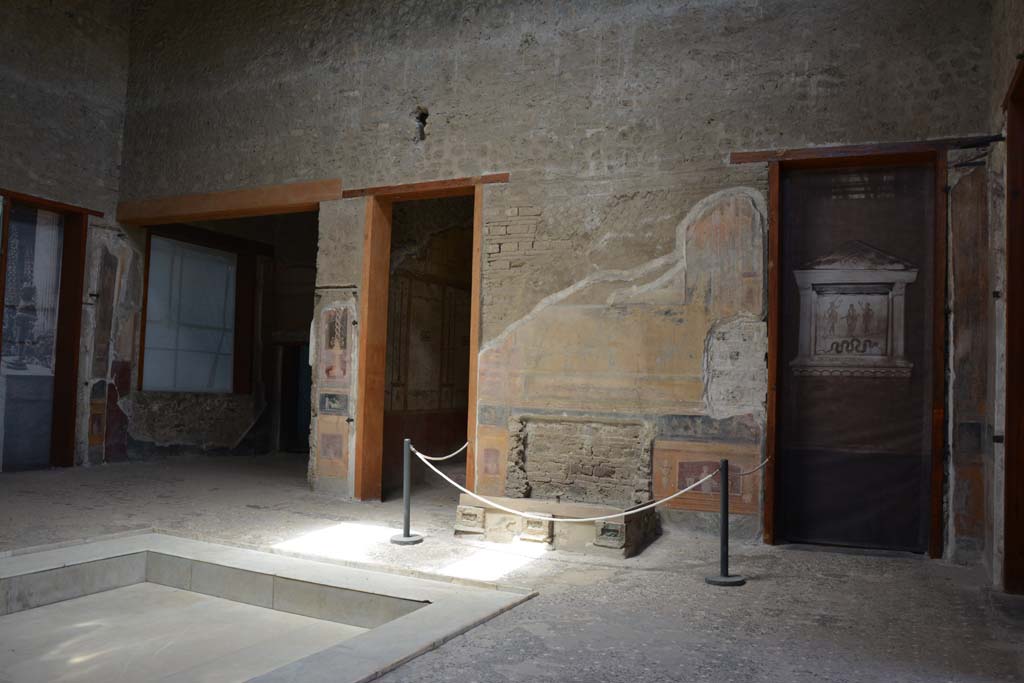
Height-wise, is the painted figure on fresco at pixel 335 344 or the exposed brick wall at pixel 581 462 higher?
the painted figure on fresco at pixel 335 344

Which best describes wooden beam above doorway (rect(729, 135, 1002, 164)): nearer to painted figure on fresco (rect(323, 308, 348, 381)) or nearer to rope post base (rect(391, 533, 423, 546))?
rope post base (rect(391, 533, 423, 546))

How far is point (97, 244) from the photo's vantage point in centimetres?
993

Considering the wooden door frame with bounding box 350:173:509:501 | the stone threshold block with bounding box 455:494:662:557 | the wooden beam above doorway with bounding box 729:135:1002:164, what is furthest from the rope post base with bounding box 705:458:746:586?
the wooden door frame with bounding box 350:173:509:501

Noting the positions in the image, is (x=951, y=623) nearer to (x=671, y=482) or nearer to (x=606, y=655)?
(x=606, y=655)

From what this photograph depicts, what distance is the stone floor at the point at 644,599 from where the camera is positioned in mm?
3652

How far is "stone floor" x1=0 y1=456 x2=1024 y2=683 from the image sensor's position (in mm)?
3652

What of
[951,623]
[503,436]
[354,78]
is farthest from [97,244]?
[951,623]

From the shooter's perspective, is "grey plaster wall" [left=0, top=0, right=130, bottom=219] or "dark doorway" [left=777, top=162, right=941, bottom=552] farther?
"grey plaster wall" [left=0, top=0, right=130, bottom=219]

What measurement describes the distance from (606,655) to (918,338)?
3986 millimetres

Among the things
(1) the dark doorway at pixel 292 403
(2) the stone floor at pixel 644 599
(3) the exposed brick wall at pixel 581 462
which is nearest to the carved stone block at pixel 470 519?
(2) the stone floor at pixel 644 599

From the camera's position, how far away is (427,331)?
33.7 feet

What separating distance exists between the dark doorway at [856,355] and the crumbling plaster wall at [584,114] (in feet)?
1.16

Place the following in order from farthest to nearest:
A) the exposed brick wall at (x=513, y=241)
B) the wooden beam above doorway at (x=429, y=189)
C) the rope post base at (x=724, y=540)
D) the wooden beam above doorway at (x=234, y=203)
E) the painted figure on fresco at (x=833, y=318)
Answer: the wooden beam above doorway at (x=234, y=203), the wooden beam above doorway at (x=429, y=189), the exposed brick wall at (x=513, y=241), the painted figure on fresco at (x=833, y=318), the rope post base at (x=724, y=540)

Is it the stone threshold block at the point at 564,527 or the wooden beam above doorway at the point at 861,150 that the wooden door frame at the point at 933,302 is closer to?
the wooden beam above doorway at the point at 861,150
